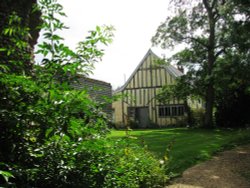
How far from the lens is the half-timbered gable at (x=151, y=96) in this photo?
28.8 meters

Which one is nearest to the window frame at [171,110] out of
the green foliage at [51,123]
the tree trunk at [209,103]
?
the tree trunk at [209,103]

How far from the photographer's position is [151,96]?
2969cm

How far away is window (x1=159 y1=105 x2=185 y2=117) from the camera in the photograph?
93.8 feet

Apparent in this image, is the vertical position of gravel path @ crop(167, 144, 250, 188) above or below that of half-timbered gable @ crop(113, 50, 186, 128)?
below

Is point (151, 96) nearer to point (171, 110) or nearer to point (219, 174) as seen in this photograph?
point (171, 110)

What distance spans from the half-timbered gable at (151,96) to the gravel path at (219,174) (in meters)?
20.1

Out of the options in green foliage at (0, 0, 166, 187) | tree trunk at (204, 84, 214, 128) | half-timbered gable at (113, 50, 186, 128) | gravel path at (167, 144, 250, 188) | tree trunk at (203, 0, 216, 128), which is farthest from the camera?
half-timbered gable at (113, 50, 186, 128)

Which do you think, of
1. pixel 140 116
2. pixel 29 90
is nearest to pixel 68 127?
pixel 29 90

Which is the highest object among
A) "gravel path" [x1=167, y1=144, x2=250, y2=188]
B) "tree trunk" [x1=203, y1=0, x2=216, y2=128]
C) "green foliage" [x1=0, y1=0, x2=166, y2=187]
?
"tree trunk" [x1=203, y1=0, x2=216, y2=128]

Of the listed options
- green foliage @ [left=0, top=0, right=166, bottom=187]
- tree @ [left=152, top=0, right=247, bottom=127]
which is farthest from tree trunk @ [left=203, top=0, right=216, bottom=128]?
green foliage @ [left=0, top=0, right=166, bottom=187]

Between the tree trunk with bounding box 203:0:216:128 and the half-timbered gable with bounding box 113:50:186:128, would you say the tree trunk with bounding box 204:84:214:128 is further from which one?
the half-timbered gable with bounding box 113:50:186:128

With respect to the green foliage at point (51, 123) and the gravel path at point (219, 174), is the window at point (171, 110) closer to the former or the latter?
the gravel path at point (219, 174)

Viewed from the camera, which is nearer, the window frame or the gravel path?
the gravel path

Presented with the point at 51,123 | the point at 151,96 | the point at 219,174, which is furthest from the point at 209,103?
the point at 51,123
